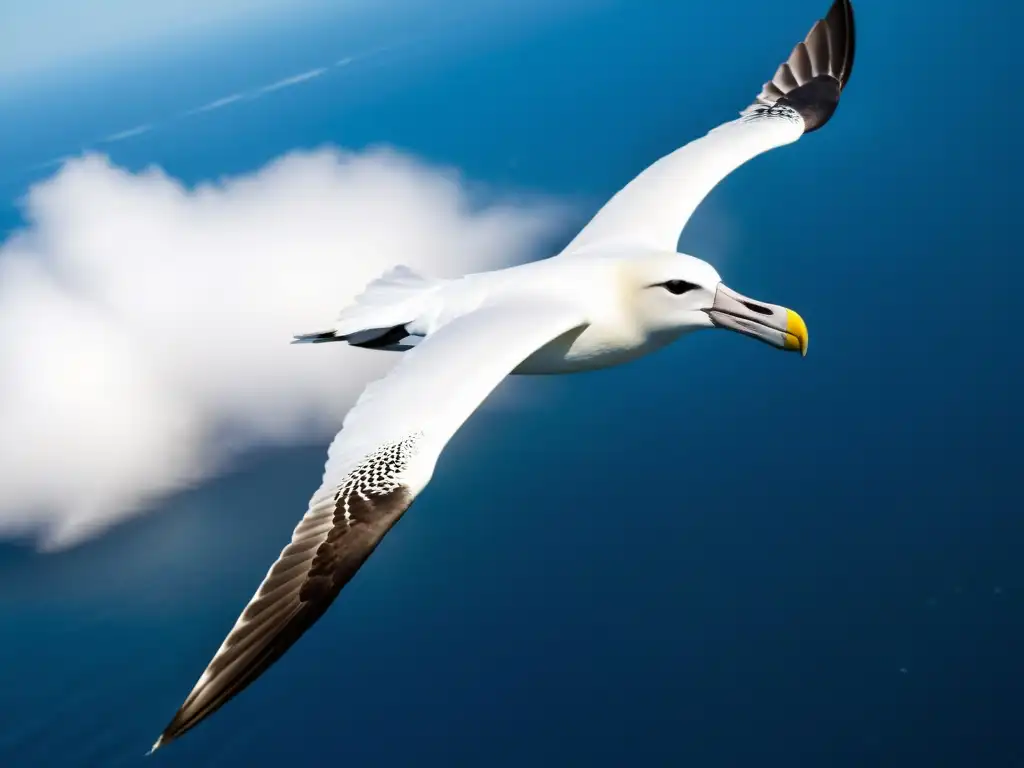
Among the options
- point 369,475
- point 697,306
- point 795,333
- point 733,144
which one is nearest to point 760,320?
point 795,333

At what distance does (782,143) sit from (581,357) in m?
4.99

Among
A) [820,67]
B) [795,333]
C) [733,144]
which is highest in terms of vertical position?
[820,67]

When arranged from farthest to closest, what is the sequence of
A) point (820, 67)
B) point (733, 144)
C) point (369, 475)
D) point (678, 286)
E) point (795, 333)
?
point (820, 67) → point (733, 144) → point (678, 286) → point (795, 333) → point (369, 475)

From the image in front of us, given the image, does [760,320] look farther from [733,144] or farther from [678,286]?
[733,144]

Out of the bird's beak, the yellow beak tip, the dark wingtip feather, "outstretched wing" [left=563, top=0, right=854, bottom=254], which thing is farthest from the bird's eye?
the dark wingtip feather

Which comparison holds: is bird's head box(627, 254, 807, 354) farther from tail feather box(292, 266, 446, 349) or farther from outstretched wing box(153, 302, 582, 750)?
tail feather box(292, 266, 446, 349)

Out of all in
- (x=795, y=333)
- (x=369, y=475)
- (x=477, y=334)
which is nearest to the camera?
(x=369, y=475)

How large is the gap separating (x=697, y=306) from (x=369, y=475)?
3541 millimetres

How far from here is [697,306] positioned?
26.1ft

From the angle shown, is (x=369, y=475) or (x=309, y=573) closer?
(x=309, y=573)

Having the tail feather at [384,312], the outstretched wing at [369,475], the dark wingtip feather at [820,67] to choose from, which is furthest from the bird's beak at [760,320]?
the dark wingtip feather at [820,67]

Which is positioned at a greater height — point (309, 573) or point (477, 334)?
point (477, 334)

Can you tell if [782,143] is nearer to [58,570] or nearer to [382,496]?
[382,496]

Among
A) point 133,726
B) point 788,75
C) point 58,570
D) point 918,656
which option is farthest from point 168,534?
point 788,75
